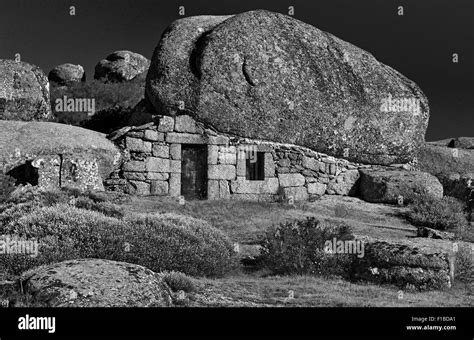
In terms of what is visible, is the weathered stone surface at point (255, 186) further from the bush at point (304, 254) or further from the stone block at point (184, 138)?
the bush at point (304, 254)

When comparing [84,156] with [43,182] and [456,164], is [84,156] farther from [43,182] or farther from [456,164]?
[456,164]

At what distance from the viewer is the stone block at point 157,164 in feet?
67.2

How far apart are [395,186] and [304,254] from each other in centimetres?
999

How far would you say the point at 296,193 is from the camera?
71.3 feet

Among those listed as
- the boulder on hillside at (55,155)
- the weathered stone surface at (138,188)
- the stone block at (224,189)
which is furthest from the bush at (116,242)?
the stone block at (224,189)

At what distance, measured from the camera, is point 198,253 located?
11.9 metres

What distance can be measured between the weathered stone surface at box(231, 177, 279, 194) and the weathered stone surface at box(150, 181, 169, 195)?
7.47ft

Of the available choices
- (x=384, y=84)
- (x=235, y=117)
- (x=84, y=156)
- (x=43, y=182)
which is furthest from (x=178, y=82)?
(x=384, y=84)

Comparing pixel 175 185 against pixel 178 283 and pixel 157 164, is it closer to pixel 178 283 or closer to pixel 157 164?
pixel 157 164

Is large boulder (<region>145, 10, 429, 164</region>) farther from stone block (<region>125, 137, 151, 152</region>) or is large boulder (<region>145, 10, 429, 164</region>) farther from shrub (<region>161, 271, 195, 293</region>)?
shrub (<region>161, 271, 195, 293</region>)

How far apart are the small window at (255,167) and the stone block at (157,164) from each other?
2933mm

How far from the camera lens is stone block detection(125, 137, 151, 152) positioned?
67.4 ft

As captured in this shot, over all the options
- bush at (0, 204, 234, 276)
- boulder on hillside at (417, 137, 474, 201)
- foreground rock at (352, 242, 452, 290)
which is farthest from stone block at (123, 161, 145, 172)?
boulder on hillside at (417, 137, 474, 201)
